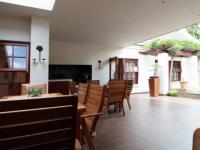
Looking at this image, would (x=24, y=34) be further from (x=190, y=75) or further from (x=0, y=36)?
(x=190, y=75)

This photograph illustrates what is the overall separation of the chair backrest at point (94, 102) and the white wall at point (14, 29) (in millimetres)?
3053

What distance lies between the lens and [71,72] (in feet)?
25.6

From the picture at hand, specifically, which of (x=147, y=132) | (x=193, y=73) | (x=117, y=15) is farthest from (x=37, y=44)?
(x=193, y=73)

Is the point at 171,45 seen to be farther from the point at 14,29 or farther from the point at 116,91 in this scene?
the point at 14,29

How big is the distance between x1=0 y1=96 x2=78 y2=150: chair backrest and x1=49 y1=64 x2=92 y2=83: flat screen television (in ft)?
20.7

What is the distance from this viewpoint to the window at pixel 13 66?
430 centimetres

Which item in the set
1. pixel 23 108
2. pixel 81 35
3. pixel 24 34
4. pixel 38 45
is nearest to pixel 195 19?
pixel 81 35

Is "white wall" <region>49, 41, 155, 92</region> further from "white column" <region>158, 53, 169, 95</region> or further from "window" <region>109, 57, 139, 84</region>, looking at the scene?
"white column" <region>158, 53, 169, 95</region>

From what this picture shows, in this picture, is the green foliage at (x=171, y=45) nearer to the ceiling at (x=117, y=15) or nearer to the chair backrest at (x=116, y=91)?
the ceiling at (x=117, y=15)

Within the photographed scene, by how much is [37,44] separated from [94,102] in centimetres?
291

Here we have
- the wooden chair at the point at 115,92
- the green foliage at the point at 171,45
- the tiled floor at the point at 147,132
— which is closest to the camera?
the tiled floor at the point at 147,132

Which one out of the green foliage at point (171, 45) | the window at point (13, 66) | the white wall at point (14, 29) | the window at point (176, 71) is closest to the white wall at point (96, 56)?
the green foliage at point (171, 45)

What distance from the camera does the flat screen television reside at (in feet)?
24.2

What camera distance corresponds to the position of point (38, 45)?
4.39 meters
